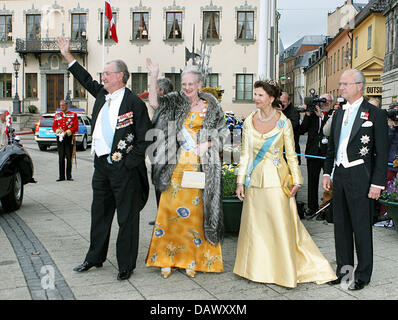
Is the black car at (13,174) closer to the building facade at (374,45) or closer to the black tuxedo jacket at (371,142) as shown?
the black tuxedo jacket at (371,142)

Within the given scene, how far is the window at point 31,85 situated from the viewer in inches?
1387

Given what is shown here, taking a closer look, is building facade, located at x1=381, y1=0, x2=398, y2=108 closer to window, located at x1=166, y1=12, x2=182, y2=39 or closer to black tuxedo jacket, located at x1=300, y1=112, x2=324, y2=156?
window, located at x1=166, y1=12, x2=182, y2=39

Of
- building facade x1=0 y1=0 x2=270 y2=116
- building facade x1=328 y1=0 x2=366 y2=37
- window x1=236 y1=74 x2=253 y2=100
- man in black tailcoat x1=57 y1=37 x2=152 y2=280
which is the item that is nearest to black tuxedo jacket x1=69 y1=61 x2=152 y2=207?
man in black tailcoat x1=57 y1=37 x2=152 y2=280

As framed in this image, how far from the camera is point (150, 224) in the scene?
22.9 feet

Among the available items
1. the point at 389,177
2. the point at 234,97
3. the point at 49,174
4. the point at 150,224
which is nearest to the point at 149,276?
the point at 150,224

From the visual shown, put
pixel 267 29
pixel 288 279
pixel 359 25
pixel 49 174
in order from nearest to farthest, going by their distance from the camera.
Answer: pixel 288 279 → pixel 267 29 → pixel 49 174 → pixel 359 25

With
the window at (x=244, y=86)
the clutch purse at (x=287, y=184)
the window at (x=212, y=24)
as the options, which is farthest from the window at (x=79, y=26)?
the clutch purse at (x=287, y=184)

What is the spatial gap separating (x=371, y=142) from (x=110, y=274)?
2636 mm

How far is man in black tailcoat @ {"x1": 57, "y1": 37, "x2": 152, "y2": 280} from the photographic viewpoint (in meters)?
4.50

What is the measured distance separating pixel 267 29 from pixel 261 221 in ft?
14.5

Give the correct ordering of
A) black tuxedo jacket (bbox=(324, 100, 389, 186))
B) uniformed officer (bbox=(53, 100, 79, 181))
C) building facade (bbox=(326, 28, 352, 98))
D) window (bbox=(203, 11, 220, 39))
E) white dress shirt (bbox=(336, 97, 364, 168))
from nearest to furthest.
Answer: black tuxedo jacket (bbox=(324, 100, 389, 186)) < white dress shirt (bbox=(336, 97, 364, 168)) < uniformed officer (bbox=(53, 100, 79, 181)) < window (bbox=(203, 11, 220, 39)) < building facade (bbox=(326, 28, 352, 98))

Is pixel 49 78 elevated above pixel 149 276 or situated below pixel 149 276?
above

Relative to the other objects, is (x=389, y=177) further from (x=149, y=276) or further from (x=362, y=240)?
(x=149, y=276)

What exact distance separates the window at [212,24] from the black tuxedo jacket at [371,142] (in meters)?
30.2
